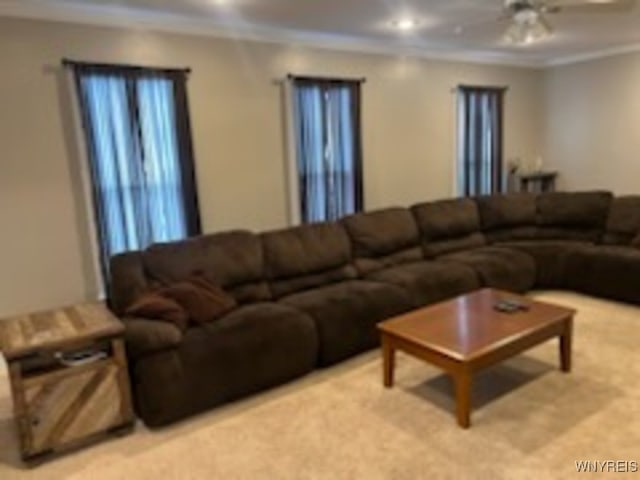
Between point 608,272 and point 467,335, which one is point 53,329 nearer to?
point 467,335

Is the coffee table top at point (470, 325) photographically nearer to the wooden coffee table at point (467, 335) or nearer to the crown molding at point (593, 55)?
the wooden coffee table at point (467, 335)

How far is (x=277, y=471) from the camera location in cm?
223

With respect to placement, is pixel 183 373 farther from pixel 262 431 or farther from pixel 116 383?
pixel 262 431

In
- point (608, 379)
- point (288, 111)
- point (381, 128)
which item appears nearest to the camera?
point (608, 379)

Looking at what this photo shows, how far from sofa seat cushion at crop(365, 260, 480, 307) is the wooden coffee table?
536 millimetres

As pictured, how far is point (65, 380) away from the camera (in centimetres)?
240

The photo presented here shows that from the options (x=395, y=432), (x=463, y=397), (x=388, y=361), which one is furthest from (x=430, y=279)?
(x=395, y=432)

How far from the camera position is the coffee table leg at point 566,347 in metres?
2.95

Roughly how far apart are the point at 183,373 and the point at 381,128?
3.74 m

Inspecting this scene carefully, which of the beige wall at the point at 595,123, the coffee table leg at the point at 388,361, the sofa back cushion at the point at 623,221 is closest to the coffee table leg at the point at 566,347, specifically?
the coffee table leg at the point at 388,361

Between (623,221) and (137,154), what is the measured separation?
440 cm

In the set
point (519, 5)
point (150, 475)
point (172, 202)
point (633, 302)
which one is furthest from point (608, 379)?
point (172, 202)

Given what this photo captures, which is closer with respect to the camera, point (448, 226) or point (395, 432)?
point (395, 432)

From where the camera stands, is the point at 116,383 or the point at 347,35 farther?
the point at 347,35
